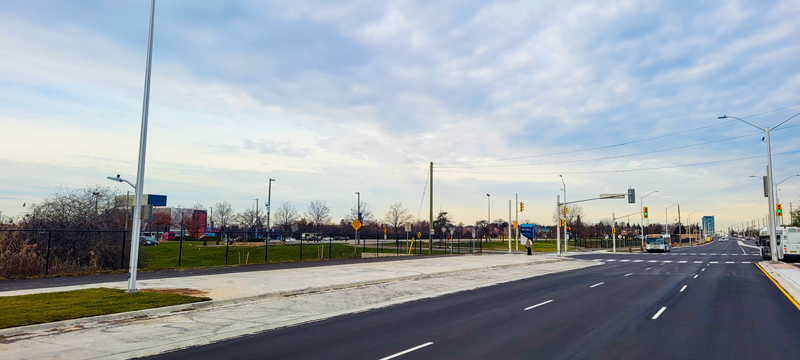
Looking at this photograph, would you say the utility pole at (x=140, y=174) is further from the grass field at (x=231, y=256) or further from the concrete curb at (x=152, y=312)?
the grass field at (x=231, y=256)

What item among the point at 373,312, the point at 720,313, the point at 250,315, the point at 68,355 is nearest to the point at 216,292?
the point at 250,315

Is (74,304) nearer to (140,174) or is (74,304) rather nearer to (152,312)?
(152,312)

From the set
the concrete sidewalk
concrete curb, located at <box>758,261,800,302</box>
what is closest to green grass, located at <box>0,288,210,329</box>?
the concrete sidewalk

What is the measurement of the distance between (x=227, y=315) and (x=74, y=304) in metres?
4.23

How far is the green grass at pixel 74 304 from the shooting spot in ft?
36.0

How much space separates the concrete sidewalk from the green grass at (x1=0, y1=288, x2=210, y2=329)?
1.93ft

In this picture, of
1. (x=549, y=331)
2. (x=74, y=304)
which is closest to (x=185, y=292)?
(x=74, y=304)

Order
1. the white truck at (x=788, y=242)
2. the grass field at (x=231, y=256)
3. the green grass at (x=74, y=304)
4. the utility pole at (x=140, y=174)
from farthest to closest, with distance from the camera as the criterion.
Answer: the white truck at (x=788, y=242)
the grass field at (x=231, y=256)
the utility pole at (x=140, y=174)
the green grass at (x=74, y=304)

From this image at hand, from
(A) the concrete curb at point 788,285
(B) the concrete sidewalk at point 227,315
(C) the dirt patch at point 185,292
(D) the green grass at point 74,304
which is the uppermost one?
(A) the concrete curb at point 788,285

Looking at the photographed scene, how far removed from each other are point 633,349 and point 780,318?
253 inches

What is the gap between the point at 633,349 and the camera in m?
8.70

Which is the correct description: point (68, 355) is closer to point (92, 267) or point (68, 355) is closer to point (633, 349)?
point (633, 349)

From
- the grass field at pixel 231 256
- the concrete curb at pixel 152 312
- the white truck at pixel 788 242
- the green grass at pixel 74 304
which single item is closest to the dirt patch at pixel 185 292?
the green grass at pixel 74 304

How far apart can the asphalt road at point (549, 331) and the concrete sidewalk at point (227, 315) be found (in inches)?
36.2
